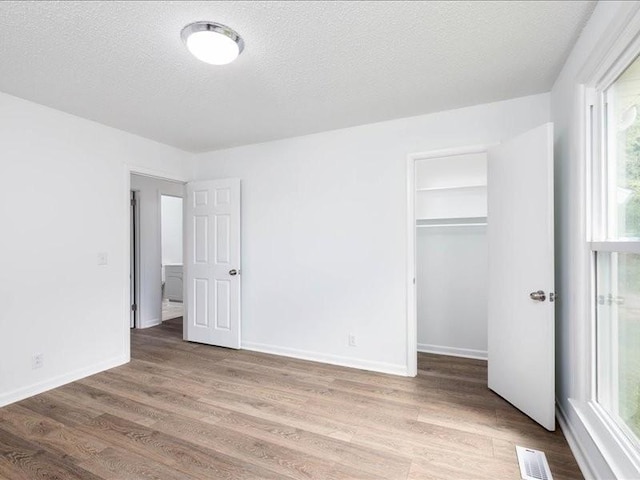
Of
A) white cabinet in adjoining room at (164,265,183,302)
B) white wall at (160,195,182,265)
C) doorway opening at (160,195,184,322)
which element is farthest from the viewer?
white wall at (160,195,182,265)

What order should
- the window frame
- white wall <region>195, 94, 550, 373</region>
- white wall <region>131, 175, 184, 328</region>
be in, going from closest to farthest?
the window frame, white wall <region>195, 94, 550, 373</region>, white wall <region>131, 175, 184, 328</region>

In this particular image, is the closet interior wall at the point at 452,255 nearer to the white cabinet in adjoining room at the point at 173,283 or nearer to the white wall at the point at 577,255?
the white wall at the point at 577,255

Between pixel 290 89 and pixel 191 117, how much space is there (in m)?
1.14

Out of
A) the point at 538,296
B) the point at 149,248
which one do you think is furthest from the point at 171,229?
the point at 538,296

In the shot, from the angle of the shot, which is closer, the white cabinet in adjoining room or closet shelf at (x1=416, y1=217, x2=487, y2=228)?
closet shelf at (x1=416, y1=217, x2=487, y2=228)

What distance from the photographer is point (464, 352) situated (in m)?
3.58

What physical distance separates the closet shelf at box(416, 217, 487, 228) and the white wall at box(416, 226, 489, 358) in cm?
6

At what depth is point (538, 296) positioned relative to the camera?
85.4 inches

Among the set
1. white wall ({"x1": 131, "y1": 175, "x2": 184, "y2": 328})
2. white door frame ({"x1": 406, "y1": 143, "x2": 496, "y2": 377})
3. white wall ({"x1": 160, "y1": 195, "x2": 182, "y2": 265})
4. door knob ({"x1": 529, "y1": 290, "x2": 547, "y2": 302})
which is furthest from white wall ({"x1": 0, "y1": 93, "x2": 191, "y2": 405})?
white wall ({"x1": 160, "y1": 195, "x2": 182, "y2": 265})

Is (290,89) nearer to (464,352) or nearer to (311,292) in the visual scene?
(311,292)

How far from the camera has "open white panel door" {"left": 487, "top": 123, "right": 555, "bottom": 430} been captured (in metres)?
2.14

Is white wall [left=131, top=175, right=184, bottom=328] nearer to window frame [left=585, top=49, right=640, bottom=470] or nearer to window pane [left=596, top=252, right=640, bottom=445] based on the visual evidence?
window frame [left=585, top=49, right=640, bottom=470]

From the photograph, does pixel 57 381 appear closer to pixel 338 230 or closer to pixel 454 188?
pixel 338 230

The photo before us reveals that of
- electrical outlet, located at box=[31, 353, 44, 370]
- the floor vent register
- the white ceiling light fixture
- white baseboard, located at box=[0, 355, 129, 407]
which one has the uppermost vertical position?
the white ceiling light fixture
